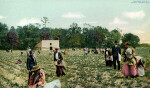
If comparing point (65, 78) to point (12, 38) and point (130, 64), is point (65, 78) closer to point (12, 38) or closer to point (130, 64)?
point (130, 64)

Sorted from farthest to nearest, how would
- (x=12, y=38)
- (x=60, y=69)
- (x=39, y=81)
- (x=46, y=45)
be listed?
(x=12, y=38)
(x=46, y=45)
(x=60, y=69)
(x=39, y=81)

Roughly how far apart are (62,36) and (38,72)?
382 centimetres

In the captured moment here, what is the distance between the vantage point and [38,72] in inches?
213

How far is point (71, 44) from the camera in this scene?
29.5ft

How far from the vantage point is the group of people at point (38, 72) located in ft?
17.4

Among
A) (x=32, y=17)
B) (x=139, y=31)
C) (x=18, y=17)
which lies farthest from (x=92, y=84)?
(x=18, y=17)

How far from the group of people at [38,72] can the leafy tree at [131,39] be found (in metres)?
3.57

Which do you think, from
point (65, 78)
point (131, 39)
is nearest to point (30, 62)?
point (65, 78)

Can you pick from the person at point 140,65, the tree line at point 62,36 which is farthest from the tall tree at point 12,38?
the person at point 140,65

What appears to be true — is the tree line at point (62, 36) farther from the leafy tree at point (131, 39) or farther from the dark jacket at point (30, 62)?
the dark jacket at point (30, 62)

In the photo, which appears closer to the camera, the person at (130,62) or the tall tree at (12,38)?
the person at (130,62)

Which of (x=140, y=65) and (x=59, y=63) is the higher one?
(x=59, y=63)

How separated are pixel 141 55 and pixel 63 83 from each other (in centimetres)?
435

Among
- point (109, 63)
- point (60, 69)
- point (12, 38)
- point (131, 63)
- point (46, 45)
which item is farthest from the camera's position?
point (109, 63)
